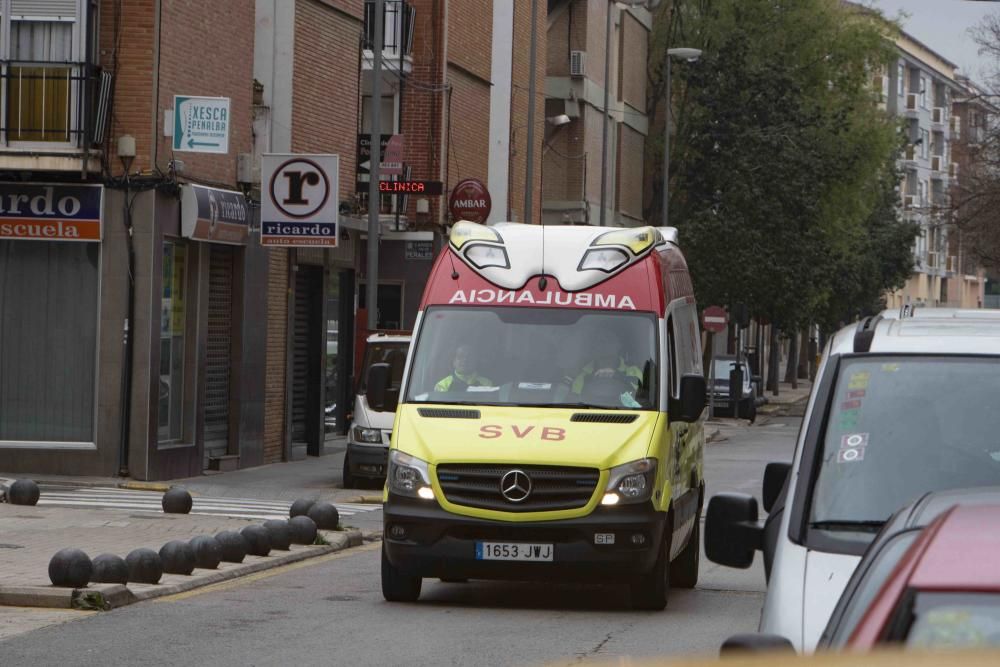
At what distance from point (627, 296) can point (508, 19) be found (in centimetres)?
3178

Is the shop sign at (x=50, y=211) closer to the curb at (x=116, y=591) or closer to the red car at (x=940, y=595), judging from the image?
the curb at (x=116, y=591)

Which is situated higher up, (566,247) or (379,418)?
(566,247)

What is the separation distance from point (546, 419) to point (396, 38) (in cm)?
2683

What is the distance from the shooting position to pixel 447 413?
13461 mm

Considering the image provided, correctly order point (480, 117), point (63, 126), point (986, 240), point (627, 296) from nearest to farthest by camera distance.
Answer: point (627, 296)
point (63, 126)
point (480, 117)
point (986, 240)

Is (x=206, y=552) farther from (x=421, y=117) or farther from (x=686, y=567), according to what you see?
(x=421, y=117)

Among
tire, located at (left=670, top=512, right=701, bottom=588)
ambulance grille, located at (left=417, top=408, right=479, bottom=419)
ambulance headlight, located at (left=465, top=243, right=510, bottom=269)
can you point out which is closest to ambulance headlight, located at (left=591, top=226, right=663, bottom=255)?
ambulance headlight, located at (left=465, top=243, right=510, bottom=269)

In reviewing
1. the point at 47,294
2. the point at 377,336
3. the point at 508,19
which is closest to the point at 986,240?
the point at 508,19

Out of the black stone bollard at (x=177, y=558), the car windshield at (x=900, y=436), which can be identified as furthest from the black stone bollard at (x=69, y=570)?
the car windshield at (x=900, y=436)

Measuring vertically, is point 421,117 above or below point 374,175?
above

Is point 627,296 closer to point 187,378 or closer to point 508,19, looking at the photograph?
point 187,378

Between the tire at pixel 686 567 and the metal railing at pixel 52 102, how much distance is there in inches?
464

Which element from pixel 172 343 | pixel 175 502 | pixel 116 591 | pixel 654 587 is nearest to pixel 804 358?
pixel 172 343

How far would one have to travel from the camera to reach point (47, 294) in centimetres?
2469
